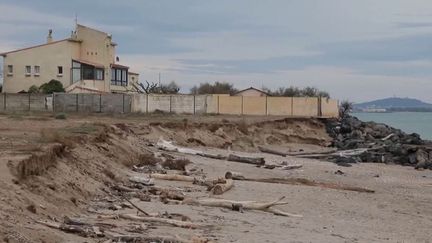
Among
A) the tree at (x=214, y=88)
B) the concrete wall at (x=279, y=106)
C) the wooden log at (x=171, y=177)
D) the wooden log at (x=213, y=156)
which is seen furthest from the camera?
the tree at (x=214, y=88)

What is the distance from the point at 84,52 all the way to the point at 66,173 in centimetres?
5792

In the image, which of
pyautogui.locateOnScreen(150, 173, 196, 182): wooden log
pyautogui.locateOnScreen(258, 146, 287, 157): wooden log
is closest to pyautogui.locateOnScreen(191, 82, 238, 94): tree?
pyautogui.locateOnScreen(258, 146, 287, 157): wooden log

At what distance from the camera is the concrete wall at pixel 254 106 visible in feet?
221

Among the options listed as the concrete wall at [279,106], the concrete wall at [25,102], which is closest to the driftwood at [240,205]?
the concrete wall at [25,102]

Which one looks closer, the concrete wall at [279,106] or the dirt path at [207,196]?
the dirt path at [207,196]

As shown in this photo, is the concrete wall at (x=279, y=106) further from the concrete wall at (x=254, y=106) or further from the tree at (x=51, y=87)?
the tree at (x=51, y=87)

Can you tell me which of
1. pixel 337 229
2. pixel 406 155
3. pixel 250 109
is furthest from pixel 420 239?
pixel 250 109

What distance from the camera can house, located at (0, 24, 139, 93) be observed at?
234ft

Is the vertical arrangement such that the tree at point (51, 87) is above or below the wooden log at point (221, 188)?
above

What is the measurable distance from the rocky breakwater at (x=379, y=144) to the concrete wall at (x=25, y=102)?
942 inches

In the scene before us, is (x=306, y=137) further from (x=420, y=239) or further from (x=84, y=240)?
(x=84, y=240)

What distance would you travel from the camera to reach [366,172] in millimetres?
38188

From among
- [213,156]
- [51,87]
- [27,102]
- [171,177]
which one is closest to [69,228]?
[171,177]

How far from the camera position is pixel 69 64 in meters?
71.0
